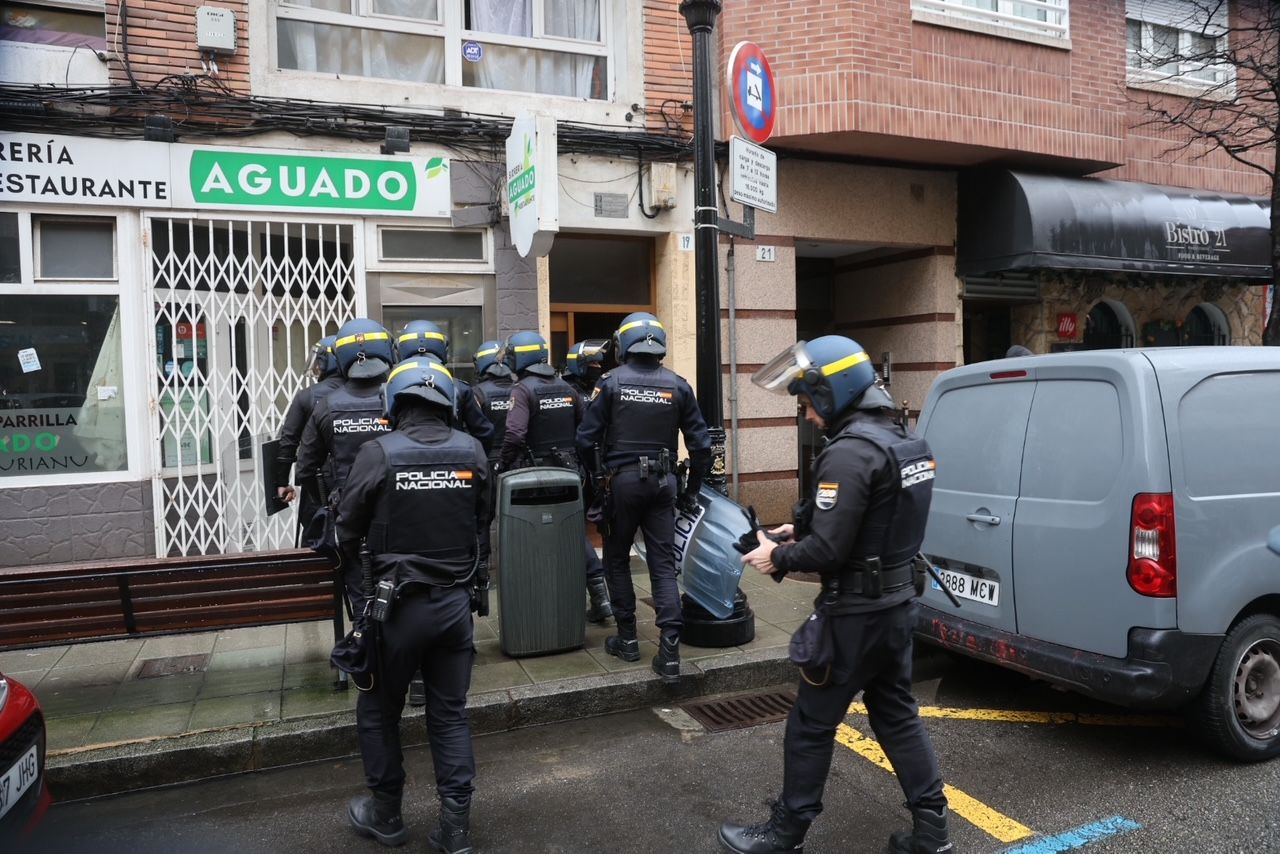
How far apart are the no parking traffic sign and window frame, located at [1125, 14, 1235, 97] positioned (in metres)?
6.01

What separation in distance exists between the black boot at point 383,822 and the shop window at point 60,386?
16.3 ft

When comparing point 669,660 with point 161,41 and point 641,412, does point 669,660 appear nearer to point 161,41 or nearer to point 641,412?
point 641,412

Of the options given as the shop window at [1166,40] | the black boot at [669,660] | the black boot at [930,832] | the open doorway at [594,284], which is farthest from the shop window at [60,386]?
the shop window at [1166,40]

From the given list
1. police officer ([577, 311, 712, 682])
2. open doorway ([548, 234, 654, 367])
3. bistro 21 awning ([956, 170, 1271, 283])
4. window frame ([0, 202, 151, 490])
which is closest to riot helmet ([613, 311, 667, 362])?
police officer ([577, 311, 712, 682])

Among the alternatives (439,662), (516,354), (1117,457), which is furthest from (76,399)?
(1117,457)

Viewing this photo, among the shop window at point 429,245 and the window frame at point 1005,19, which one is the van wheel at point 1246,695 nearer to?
the shop window at point 429,245

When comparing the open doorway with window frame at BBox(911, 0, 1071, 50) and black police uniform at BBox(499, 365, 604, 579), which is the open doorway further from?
window frame at BBox(911, 0, 1071, 50)

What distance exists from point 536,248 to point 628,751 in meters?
4.07

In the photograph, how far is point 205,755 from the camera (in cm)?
424

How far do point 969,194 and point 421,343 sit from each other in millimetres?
6783

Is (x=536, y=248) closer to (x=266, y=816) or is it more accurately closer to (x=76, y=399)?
(x=76, y=399)

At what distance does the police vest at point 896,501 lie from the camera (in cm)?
313

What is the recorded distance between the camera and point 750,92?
6.55 metres

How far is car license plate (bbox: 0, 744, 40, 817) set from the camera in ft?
8.89
